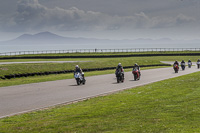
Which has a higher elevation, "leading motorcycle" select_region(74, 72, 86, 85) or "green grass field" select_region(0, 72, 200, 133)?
"leading motorcycle" select_region(74, 72, 86, 85)

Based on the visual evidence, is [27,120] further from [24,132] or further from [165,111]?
[165,111]

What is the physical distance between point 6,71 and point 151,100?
79.3 feet

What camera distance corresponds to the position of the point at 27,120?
37.1ft

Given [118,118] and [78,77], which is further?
[78,77]

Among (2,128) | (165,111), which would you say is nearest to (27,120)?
(2,128)

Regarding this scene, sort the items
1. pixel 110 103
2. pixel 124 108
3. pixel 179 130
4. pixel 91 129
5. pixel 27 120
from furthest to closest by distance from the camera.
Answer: pixel 110 103
pixel 124 108
pixel 27 120
pixel 91 129
pixel 179 130

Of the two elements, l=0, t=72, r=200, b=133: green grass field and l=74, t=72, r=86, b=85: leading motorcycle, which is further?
l=74, t=72, r=86, b=85: leading motorcycle

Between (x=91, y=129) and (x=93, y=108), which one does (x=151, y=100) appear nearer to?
(x=93, y=108)

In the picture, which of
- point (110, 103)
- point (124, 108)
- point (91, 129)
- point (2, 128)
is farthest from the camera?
point (110, 103)

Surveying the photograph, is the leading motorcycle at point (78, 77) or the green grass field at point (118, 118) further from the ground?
the leading motorcycle at point (78, 77)

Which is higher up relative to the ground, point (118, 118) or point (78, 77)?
point (78, 77)

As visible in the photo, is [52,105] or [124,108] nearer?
[124,108]

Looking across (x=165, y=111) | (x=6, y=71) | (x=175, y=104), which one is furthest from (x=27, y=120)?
(x=6, y=71)

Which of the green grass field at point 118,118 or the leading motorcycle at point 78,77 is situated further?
the leading motorcycle at point 78,77
